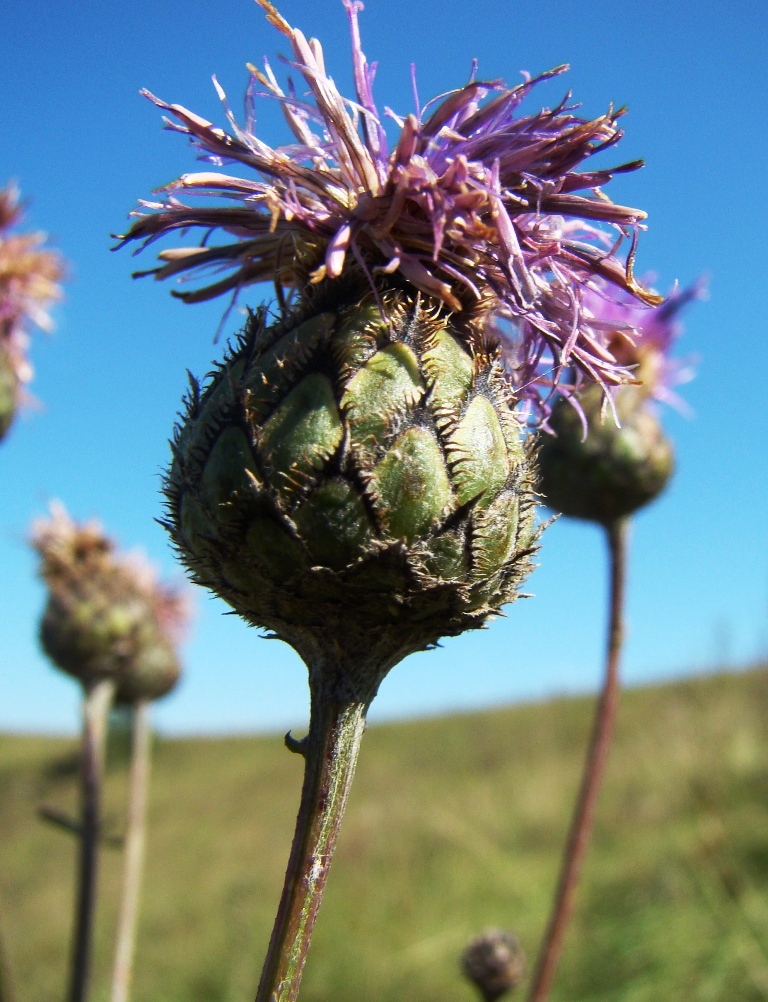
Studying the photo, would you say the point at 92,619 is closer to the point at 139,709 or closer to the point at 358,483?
the point at 139,709

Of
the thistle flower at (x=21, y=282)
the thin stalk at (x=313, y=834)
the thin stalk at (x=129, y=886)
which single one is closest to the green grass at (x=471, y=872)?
the thin stalk at (x=129, y=886)

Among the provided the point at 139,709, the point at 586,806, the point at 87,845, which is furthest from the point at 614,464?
the point at 139,709

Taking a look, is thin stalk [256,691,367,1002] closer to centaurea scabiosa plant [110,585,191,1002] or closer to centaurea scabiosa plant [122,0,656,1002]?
centaurea scabiosa plant [122,0,656,1002]

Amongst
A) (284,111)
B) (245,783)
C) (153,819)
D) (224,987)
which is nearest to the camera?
(284,111)

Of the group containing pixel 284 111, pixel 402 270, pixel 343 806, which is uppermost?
pixel 284 111

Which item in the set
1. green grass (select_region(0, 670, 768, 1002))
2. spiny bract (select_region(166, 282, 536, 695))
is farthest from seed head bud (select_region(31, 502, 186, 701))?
spiny bract (select_region(166, 282, 536, 695))

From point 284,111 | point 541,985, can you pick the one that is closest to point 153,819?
point 541,985

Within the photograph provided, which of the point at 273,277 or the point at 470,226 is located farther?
the point at 273,277

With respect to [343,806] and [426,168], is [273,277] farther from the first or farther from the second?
[343,806]
